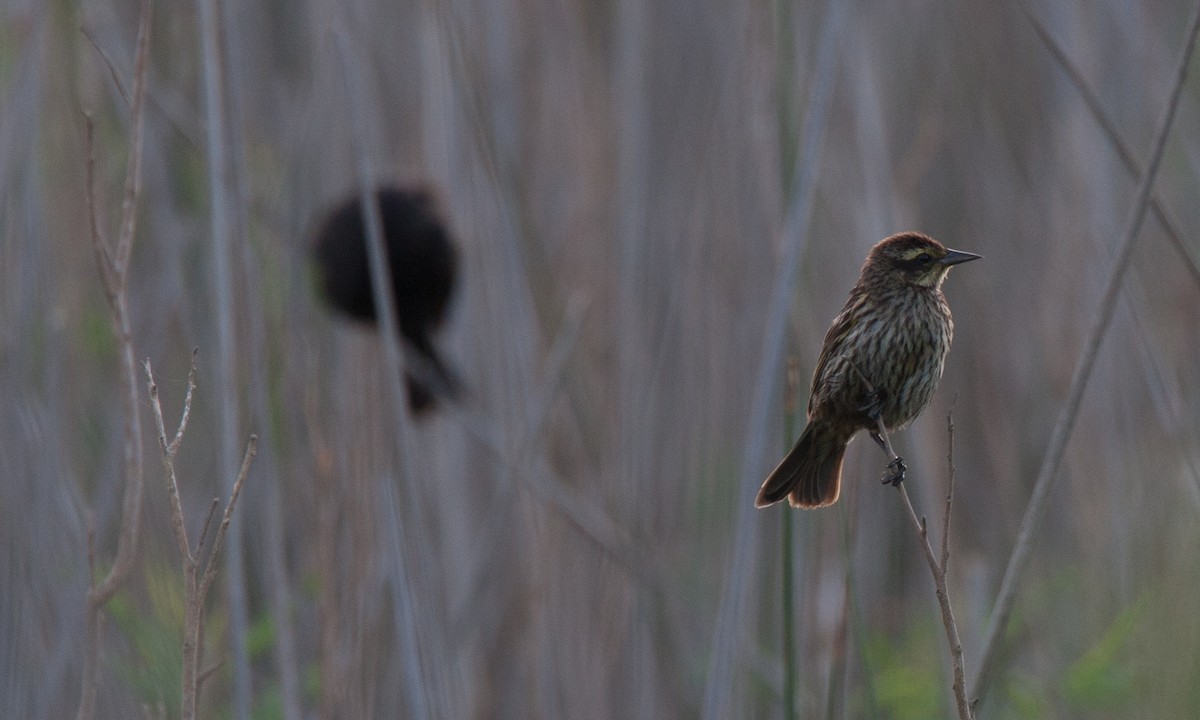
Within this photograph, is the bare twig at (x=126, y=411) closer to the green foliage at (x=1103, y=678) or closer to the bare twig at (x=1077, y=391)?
the bare twig at (x=1077, y=391)

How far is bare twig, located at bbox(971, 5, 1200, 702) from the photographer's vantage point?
4.60 feet

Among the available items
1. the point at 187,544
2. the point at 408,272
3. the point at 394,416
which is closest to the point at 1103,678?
the point at 394,416

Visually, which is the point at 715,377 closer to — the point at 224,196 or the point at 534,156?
the point at 534,156

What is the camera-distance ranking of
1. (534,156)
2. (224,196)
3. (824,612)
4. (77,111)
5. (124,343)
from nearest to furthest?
1. (124,343)
2. (224,196)
3. (77,111)
4. (824,612)
5. (534,156)

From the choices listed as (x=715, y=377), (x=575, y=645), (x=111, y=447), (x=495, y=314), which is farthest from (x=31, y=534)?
(x=715, y=377)

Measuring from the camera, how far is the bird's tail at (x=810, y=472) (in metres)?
1.56

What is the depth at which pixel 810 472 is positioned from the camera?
5.21ft

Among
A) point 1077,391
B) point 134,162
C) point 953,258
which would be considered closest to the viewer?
point 134,162

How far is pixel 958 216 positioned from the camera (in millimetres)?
3506

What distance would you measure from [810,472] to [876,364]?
156 mm

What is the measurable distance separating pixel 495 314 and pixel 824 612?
108 cm

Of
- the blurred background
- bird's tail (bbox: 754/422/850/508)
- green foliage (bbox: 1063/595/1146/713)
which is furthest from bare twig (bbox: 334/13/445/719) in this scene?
green foliage (bbox: 1063/595/1146/713)

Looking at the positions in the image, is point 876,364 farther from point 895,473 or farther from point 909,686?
point 909,686

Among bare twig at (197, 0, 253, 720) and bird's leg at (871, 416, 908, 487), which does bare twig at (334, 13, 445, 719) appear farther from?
bird's leg at (871, 416, 908, 487)
